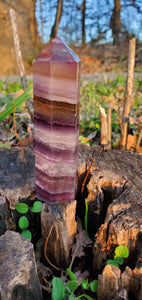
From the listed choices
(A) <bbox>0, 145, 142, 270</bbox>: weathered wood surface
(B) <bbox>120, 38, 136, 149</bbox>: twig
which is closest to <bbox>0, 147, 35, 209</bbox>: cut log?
(A) <bbox>0, 145, 142, 270</bbox>: weathered wood surface

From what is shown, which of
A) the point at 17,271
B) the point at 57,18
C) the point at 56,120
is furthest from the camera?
the point at 57,18

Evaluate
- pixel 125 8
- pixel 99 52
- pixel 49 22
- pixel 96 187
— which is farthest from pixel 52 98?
pixel 99 52

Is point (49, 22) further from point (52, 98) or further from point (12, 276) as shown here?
point (12, 276)

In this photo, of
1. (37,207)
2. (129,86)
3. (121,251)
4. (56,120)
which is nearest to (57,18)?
(129,86)

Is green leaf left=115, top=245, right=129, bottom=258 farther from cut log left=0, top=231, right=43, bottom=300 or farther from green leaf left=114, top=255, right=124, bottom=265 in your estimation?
cut log left=0, top=231, right=43, bottom=300

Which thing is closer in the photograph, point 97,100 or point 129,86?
point 129,86

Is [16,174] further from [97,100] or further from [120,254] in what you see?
[97,100]

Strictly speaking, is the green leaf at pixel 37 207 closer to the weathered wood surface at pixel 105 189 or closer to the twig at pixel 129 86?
the weathered wood surface at pixel 105 189
